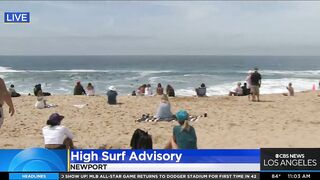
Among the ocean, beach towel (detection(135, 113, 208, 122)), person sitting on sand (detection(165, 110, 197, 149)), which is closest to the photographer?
person sitting on sand (detection(165, 110, 197, 149))

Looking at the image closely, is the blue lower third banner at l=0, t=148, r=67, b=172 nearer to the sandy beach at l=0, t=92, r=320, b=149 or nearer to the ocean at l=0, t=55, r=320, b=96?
the sandy beach at l=0, t=92, r=320, b=149

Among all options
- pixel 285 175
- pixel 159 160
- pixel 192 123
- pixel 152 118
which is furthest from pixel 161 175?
pixel 152 118

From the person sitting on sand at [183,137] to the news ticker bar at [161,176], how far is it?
1.12m

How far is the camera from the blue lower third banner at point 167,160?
14.2 ft

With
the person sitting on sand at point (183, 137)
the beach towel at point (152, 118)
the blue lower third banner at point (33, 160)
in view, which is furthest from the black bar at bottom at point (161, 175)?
the beach towel at point (152, 118)

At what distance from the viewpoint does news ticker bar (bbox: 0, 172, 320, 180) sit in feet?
14.0

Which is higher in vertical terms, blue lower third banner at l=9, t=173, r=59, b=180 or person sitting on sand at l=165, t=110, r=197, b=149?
person sitting on sand at l=165, t=110, r=197, b=149

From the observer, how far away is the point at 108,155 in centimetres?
446

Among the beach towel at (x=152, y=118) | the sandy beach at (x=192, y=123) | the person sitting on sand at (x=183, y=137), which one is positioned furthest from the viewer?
the beach towel at (x=152, y=118)

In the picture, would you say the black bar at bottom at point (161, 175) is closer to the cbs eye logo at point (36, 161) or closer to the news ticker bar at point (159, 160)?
the news ticker bar at point (159, 160)

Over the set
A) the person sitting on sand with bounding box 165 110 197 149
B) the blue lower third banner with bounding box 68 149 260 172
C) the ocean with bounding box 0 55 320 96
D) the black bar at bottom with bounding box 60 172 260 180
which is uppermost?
the ocean with bounding box 0 55 320 96

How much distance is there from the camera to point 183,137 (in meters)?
5.54

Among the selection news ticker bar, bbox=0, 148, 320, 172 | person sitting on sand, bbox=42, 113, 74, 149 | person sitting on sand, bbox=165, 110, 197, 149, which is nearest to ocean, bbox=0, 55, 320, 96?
person sitting on sand, bbox=165, 110, 197, 149

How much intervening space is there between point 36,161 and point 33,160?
0.11 ft
